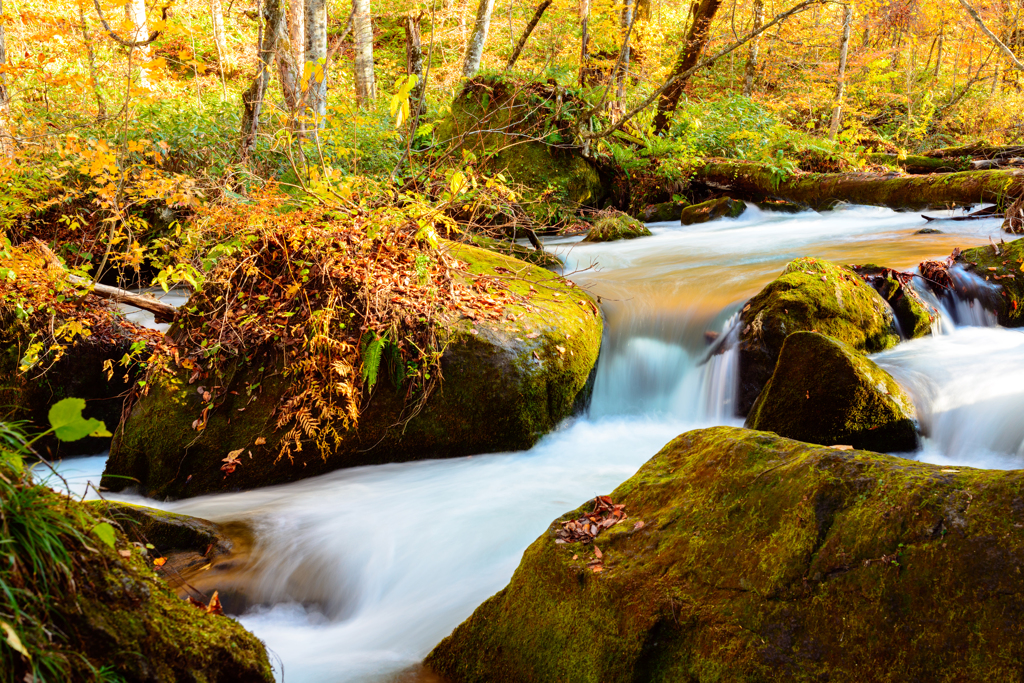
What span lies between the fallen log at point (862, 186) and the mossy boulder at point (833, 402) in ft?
22.1

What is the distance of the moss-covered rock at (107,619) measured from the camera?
5.41 feet

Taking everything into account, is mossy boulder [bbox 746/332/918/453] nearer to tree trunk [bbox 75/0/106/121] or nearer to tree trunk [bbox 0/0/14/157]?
tree trunk [bbox 75/0/106/121]

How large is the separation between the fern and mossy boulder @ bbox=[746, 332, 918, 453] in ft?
8.98

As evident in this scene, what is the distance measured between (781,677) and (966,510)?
0.77 metres

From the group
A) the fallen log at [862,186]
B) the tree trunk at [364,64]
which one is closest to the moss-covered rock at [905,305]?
the fallen log at [862,186]

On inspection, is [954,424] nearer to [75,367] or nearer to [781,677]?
[781,677]

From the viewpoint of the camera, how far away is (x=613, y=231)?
10.3 metres

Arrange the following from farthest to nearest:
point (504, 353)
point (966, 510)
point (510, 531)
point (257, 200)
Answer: point (257, 200)
point (504, 353)
point (510, 531)
point (966, 510)

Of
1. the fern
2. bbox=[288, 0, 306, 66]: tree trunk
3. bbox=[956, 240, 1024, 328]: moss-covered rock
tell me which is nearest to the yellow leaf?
the fern

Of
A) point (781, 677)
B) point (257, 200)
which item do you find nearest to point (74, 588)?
point (781, 677)

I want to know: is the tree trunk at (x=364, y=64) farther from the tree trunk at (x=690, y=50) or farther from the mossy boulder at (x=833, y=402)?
the mossy boulder at (x=833, y=402)

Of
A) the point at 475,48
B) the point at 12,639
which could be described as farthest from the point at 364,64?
the point at 12,639

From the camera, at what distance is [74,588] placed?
1.73 metres

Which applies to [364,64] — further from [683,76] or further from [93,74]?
[683,76]
